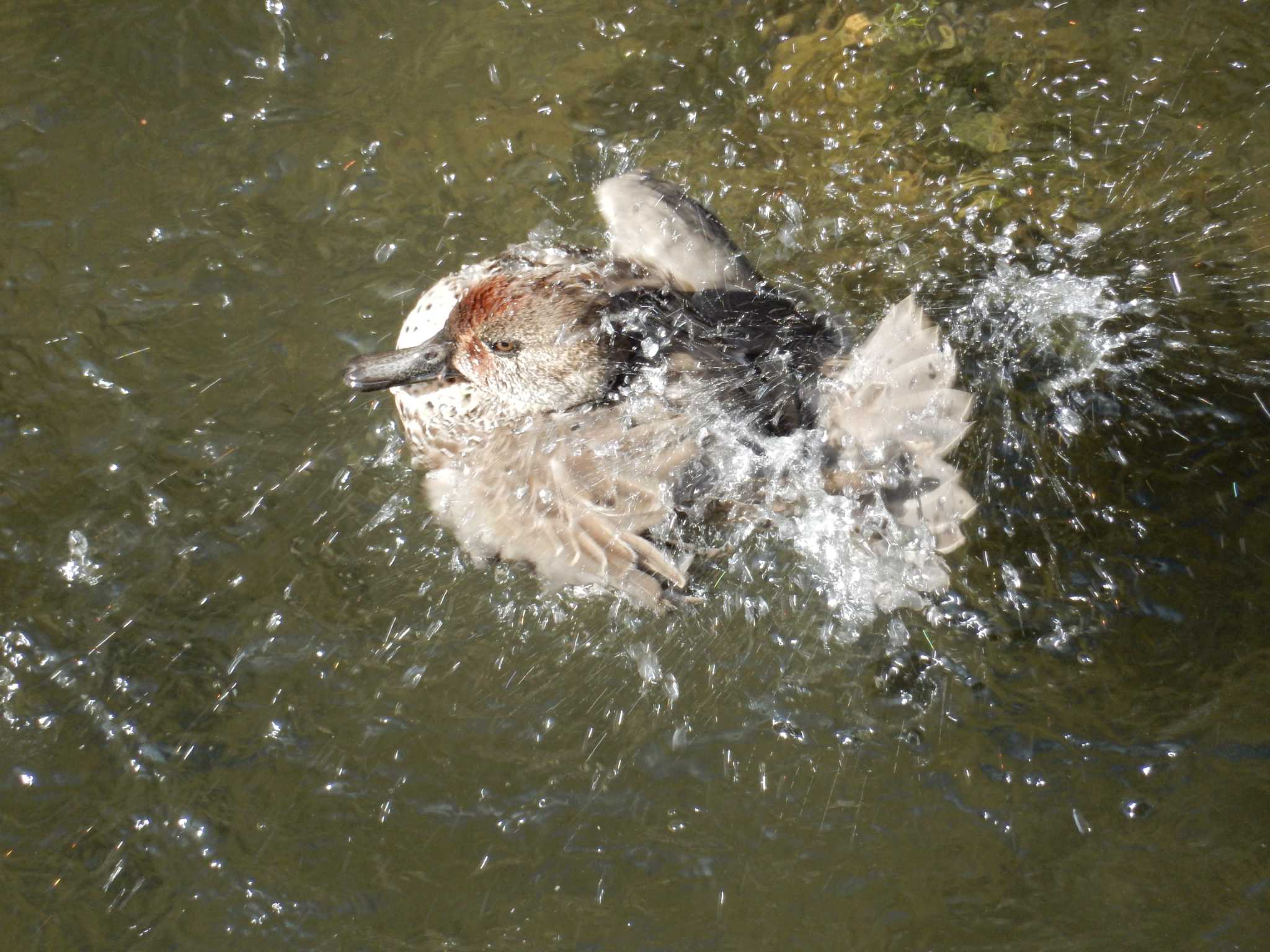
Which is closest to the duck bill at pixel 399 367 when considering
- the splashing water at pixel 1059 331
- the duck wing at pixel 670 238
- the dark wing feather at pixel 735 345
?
the dark wing feather at pixel 735 345

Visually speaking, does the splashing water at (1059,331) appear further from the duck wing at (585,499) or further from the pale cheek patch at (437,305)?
the pale cheek patch at (437,305)

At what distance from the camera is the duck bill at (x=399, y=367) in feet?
8.41

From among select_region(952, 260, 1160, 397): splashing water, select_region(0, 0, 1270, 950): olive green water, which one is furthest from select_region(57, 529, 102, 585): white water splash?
select_region(952, 260, 1160, 397): splashing water

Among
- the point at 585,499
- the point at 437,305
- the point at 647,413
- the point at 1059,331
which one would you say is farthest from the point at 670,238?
the point at 1059,331

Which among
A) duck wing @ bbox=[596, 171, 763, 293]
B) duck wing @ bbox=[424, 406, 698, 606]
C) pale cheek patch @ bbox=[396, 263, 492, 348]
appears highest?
pale cheek patch @ bbox=[396, 263, 492, 348]

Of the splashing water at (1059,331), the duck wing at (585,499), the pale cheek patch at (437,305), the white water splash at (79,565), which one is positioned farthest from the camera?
the splashing water at (1059,331)

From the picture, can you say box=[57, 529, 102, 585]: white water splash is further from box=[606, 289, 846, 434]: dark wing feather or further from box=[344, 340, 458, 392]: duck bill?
box=[606, 289, 846, 434]: dark wing feather

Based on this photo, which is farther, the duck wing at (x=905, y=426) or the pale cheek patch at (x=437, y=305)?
the pale cheek patch at (x=437, y=305)

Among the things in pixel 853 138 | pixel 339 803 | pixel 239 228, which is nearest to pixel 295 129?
pixel 239 228

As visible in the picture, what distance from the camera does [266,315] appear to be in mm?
3229

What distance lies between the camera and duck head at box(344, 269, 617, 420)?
255 centimetres

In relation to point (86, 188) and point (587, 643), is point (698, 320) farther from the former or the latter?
point (86, 188)

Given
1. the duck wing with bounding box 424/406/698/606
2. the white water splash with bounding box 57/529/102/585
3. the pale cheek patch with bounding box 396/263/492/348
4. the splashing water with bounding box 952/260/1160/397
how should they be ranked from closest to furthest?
the duck wing with bounding box 424/406/698/606, the pale cheek patch with bounding box 396/263/492/348, the white water splash with bounding box 57/529/102/585, the splashing water with bounding box 952/260/1160/397

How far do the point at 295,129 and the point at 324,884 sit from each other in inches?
96.3
